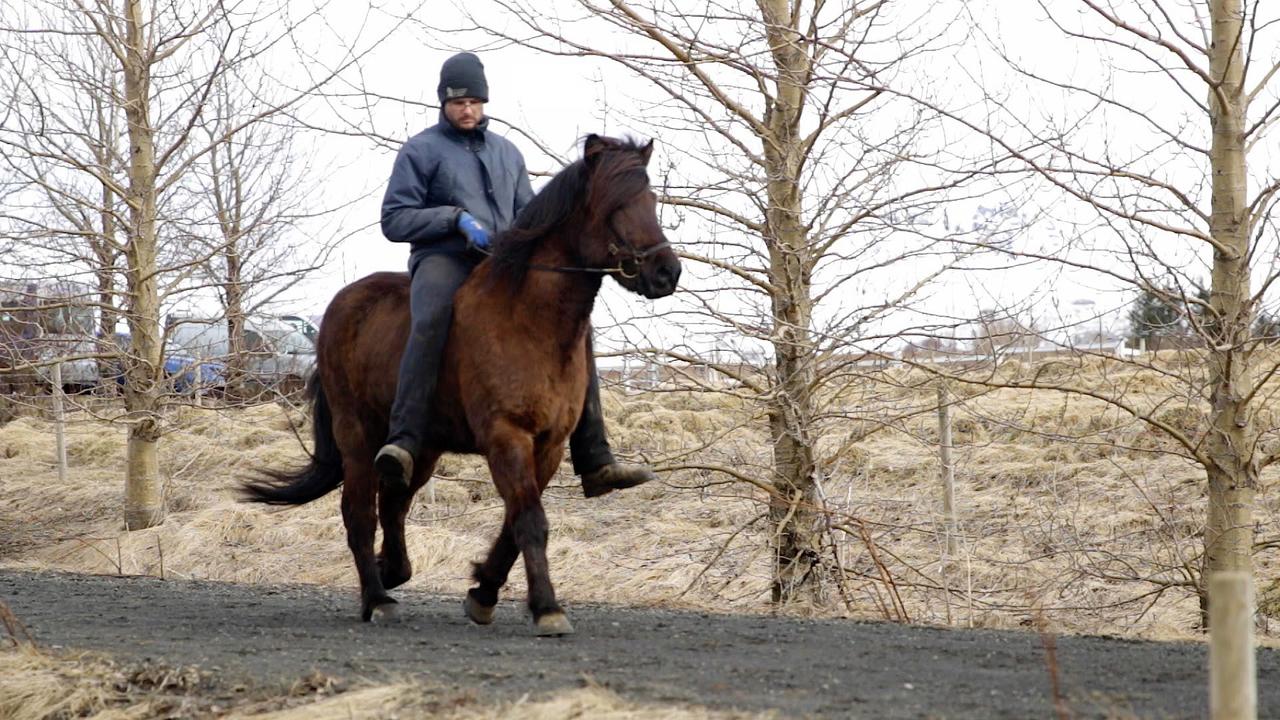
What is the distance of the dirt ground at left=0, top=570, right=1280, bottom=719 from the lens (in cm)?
499

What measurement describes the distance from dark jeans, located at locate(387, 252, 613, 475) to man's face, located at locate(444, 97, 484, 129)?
0.76 metres

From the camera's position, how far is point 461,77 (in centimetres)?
760

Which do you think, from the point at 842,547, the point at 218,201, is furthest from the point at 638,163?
the point at 218,201

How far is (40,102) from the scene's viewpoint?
41.0 feet

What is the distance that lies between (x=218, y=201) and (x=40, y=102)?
9599mm

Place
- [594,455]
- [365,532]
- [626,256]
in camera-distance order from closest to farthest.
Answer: [626,256] → [594,455] → [365,532]

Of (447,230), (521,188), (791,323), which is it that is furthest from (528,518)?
(791,323)

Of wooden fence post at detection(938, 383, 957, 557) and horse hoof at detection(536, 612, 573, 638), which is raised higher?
wooden fence post at detection(938, 383, 957, 557)

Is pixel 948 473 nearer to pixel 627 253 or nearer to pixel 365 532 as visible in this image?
pixel 365 532

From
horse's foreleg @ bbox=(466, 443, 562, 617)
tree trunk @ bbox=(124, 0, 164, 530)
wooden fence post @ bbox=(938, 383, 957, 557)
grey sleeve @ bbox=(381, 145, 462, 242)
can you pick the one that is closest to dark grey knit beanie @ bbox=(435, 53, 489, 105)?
grey sleeve @ bbox=(381, 145, 462, 242)

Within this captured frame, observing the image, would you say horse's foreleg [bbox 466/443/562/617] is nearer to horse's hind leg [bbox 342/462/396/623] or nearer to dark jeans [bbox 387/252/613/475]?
dark jeans [bbox 387/252/613/475]

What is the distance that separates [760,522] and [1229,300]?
4.85m

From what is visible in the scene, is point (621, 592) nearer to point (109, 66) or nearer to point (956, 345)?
point (956, 345)

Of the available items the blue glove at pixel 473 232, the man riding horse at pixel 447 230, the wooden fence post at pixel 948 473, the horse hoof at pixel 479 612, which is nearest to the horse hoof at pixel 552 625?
the horse hoof at pixel 479 612
